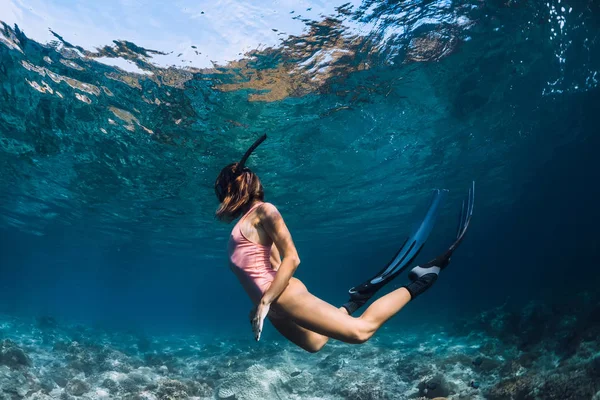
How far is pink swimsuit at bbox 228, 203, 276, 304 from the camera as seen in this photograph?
3293 millimetres

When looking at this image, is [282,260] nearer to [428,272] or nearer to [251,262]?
[251,262]

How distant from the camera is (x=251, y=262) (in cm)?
337

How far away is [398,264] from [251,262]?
2225 millimetres

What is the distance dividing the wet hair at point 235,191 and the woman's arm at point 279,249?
1.17 ft

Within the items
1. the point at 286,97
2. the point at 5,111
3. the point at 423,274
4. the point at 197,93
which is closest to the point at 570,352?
the point at 423,274

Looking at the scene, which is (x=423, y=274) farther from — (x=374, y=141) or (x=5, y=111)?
(x=5, y=111)

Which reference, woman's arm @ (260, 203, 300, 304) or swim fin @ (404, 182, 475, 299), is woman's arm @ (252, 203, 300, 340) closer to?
woman's arm @ (260, 203, 300, 304)

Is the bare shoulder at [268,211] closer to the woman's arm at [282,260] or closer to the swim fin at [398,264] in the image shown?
the woman's arm at [282,260]

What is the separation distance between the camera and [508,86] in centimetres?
1419

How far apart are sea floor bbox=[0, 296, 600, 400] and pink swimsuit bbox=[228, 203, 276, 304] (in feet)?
30.6

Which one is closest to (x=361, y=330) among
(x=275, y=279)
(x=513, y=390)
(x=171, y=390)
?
(x=275, y=279)

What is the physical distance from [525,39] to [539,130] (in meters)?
11.8

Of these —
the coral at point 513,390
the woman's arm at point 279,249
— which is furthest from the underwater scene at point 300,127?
the woman's arm at point 279,249

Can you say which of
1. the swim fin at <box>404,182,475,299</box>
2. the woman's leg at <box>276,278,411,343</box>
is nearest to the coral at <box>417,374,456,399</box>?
the swim fin at <box>404,182,475,299</box>
